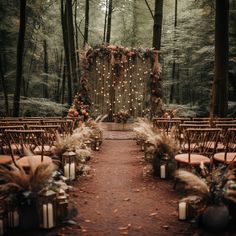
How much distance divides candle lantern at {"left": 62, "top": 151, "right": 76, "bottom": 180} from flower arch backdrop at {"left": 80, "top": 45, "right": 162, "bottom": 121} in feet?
27.7

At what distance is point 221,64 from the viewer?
32.1 feet

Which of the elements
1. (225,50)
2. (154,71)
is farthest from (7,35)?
(225,50)

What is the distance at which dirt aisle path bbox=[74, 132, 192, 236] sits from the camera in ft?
13.3

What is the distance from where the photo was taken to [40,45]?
2334cm

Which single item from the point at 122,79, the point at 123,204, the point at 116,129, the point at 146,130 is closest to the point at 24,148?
the point at 123,204

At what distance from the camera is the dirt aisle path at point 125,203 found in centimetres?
404

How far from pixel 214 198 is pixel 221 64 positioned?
6.65m

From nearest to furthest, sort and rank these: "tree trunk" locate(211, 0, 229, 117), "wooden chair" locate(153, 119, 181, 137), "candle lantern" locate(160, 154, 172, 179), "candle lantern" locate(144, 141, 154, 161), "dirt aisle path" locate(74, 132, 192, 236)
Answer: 1. "dirt aisle path" locate(74, 132, 192, 236)
2. "candle lantern" locate(160, 154, 172, 179)
3. "candle lantern" locate(144, 141, 154, 161)
4. "wooden chair" locate(153, 119, 181, 137)
5. "tree trunk" locate(211, 0, 229, 117)

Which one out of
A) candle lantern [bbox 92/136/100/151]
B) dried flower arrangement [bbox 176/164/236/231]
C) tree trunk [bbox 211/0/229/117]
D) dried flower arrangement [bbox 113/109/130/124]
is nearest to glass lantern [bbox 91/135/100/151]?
candle lantern [bbox 92/136/100/151]

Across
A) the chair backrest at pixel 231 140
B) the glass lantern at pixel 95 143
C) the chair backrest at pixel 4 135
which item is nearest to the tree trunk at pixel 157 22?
the glass lantern at pixel 95 143

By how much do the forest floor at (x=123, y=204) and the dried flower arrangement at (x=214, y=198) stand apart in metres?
0.21

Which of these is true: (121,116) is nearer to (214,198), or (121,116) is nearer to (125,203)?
(125,203)

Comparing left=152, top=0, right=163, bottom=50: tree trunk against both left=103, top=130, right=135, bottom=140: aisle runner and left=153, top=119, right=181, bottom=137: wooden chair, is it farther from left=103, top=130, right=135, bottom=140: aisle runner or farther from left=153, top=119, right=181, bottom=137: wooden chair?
left=153, top=119, right=181, bottom=137: wooden chair

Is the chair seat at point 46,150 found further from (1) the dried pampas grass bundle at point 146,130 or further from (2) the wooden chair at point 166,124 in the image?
(2) the wooden chair at point 166,124
